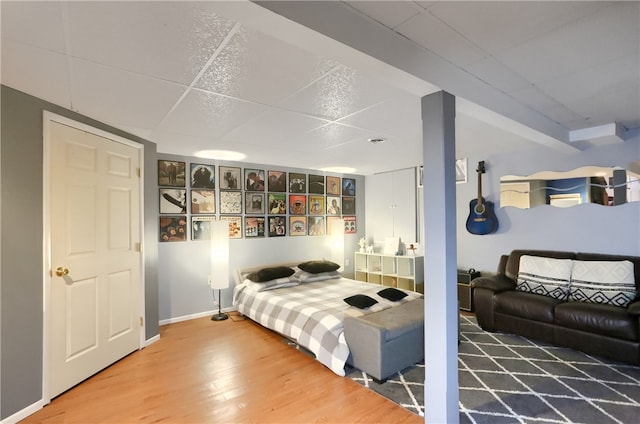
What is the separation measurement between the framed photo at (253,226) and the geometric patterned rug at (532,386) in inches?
105

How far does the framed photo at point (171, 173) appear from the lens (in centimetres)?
410

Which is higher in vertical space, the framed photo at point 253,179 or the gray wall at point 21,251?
the framed photo at point 253,179

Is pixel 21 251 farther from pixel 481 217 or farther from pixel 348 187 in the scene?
pixel 481 217

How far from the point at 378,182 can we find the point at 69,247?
15.6ft

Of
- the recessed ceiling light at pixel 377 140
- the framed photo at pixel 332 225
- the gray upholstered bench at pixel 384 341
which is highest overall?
the recessed ceiling light at pixel 377 140

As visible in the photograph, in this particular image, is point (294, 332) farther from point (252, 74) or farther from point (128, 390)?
point (252, 74)

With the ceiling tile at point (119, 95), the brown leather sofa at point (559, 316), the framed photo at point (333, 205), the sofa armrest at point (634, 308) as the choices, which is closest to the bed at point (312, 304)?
the brown leather sofa at point (559, 316)

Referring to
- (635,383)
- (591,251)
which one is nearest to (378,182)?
(591,251)

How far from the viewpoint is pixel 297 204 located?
17.5ft

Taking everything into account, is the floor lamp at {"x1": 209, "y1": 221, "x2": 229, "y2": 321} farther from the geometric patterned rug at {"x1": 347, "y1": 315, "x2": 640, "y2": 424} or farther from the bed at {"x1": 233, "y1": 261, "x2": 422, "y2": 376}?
the geometric patterned rug at {"x1": 347, "y1": 315, "x2": 640, "y2": 424}

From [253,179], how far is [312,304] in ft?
7.59

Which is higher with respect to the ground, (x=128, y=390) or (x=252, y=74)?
(x=252, y=74)

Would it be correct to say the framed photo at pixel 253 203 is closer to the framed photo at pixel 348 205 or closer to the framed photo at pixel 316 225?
the framed photo at pixel 316 225

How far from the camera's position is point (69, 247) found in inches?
101
